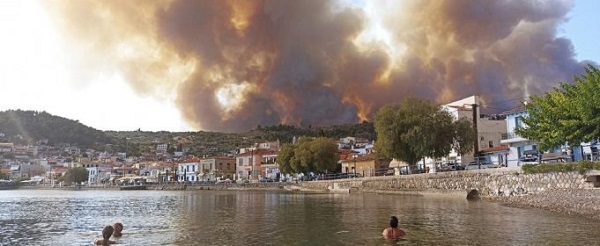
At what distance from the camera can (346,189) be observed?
6475cm

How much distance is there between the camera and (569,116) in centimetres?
3247

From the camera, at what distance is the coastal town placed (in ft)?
169

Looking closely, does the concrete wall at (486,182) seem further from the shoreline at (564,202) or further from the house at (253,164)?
the house at (253,164)

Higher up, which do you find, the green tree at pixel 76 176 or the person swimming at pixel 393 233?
the green tree at pixel 76 176

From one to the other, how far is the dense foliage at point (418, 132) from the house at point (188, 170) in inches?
3344

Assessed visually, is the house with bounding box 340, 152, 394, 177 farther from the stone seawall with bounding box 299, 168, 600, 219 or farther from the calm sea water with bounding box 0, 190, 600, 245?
the calm sea water with bounding box 0, 190, 600, 245

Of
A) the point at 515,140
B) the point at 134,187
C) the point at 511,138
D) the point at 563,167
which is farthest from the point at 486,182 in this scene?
the point at 134,187

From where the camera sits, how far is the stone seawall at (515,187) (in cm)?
2775

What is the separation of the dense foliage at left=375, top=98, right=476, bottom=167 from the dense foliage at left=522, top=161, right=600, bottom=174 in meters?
15.1

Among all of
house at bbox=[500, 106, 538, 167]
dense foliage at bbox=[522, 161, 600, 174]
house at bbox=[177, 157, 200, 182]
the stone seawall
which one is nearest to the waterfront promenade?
the stone seawall

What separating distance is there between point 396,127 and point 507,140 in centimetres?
1379

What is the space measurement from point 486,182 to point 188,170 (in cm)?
10406

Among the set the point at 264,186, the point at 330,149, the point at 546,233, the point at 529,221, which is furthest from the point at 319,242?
the point at 264,186

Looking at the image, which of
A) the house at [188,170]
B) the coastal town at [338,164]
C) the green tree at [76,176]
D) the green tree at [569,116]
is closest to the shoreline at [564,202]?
the green tree at [569,116]
